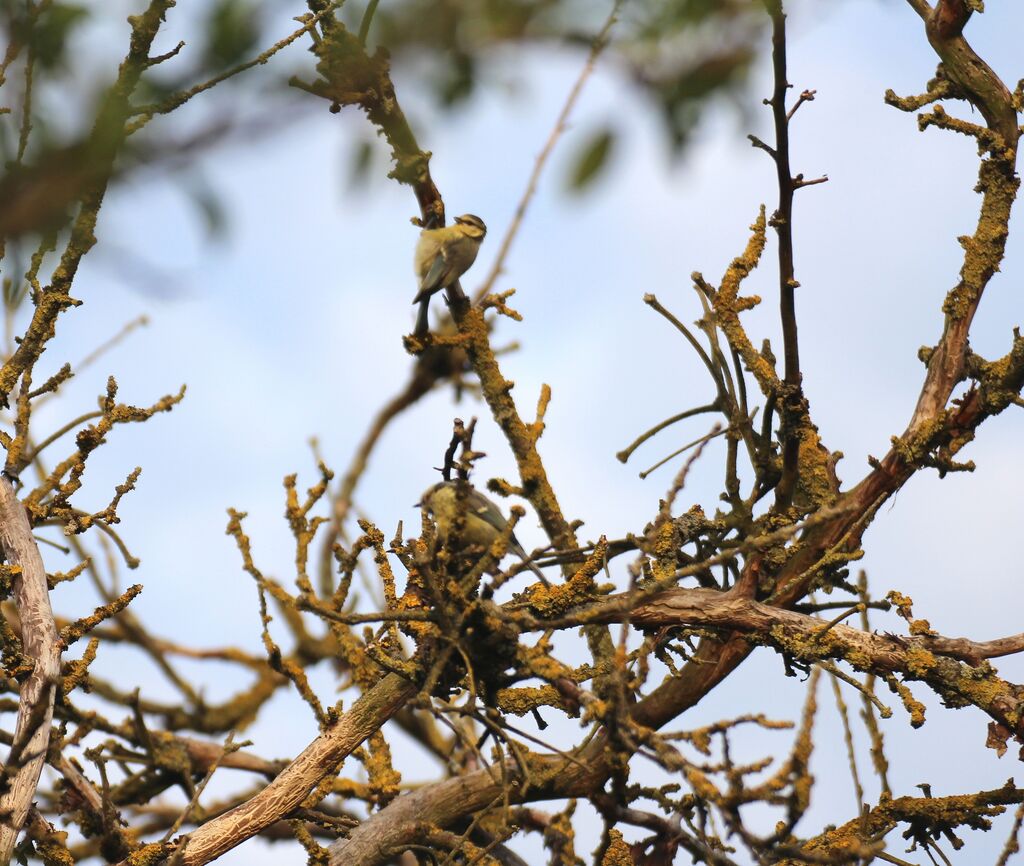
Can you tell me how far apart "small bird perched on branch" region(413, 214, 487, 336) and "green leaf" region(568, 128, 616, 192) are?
151 inches

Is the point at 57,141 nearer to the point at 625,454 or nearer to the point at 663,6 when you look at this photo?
the point at 663,6

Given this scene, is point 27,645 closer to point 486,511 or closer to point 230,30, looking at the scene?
point 486,511

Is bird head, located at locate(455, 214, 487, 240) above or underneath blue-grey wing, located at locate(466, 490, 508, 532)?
above

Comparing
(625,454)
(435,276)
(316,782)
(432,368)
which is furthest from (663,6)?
(432,368)

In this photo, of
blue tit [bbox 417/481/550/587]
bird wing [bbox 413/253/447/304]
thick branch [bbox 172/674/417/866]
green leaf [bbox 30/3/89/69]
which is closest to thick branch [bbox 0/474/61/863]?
thick branch [bbox 172/674/417/866]

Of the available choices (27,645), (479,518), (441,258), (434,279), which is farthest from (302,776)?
(441,258)

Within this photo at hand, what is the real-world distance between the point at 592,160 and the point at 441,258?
4449 mm

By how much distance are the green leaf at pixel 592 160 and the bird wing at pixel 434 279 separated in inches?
167

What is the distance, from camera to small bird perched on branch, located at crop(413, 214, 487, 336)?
19.0 feet

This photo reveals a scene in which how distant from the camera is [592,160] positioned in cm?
157

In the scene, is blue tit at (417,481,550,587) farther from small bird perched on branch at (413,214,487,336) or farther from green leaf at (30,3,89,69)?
green leaf at (30,3,89,69)

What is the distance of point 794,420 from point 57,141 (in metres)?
3.23

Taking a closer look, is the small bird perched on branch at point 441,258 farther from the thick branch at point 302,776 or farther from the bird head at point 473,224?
the thick branch at point 302,776

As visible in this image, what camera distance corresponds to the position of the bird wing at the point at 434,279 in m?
5.82
